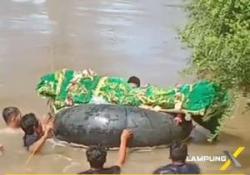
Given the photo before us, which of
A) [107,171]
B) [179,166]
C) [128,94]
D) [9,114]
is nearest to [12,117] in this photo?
[9,114]

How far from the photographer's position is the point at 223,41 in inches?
121

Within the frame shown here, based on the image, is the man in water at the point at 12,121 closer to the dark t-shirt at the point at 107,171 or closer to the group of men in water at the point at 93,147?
the group of men in water at the point at 93,147

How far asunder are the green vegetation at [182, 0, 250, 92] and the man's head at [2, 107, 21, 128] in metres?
1.18

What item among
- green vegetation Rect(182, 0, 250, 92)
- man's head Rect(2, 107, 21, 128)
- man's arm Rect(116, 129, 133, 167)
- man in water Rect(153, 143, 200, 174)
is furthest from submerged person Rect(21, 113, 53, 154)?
green vegetation Rect(182, 0, 250, 92)

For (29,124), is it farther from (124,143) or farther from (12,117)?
(124,143)

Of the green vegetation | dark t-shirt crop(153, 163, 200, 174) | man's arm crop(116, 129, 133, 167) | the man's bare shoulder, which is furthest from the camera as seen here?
the man's bare shoulder

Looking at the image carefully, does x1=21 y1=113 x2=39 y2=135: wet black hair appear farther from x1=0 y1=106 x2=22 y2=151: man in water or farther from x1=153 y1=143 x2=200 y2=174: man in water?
x1=153 y1=143 x2=200 y2=174: man in water

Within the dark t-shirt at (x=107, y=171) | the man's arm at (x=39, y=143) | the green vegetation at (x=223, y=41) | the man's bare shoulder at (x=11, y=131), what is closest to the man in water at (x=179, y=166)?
the dark t-shirt at (x=107, y=171)

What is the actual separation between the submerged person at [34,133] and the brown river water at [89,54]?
44 millimetres

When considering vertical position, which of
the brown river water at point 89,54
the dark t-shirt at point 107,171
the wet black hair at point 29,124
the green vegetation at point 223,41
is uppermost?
the green vegetation at point 223,41

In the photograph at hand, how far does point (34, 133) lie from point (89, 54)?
87.2 inches

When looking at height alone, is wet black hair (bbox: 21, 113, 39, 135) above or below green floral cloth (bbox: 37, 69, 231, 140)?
below

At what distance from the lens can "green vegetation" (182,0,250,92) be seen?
9.75 feet

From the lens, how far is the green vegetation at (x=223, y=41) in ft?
9.75
